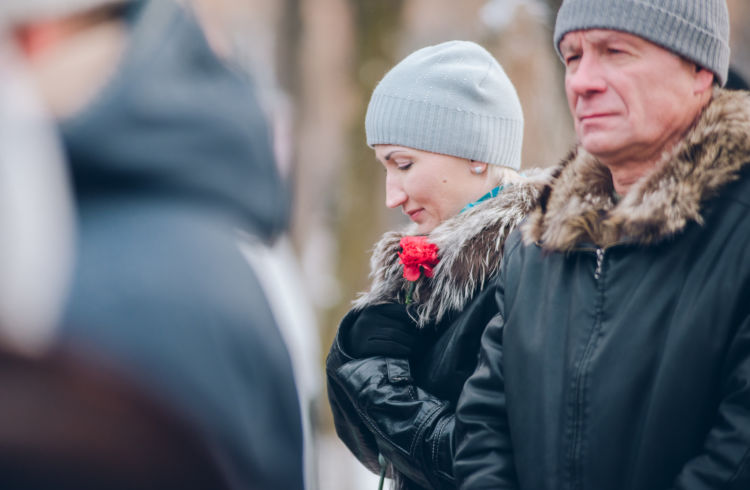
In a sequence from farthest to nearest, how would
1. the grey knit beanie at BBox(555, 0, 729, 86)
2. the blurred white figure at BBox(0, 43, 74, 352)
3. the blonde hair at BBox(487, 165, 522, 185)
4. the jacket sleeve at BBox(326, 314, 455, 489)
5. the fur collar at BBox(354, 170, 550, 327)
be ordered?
the blonde hair at BBox(487, 165, 522, 185)
the fur collar at BBox(354, 170, 550, 327)
the jacket sleeve at BBox(326, 314, 455, 489)
the grey knit beanie at BBox(555, 0, 729, 86)
the blurred white figure at BBox(0, 43, 74, 352)

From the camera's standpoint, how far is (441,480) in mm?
1951

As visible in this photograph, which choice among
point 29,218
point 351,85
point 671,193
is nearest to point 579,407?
point 671,193

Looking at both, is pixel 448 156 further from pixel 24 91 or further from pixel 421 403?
pixel 24 91

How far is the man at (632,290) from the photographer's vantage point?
5.00ft

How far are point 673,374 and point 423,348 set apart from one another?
0.78 meters

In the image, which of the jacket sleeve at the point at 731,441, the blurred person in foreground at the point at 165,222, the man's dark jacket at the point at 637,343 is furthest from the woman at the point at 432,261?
the blurred person in foreground at the point at 165,222

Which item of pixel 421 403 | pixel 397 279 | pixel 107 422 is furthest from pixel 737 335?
pixel 107 422

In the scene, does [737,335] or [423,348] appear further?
[423,348]

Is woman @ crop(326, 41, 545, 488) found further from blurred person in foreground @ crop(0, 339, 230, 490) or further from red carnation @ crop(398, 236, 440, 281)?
blurred person in foreground @ crop(0, 339, 230, 490)

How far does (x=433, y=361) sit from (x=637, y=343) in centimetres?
65

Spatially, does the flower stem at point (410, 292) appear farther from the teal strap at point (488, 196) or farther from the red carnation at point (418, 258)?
the teal strap at point (488, 196)

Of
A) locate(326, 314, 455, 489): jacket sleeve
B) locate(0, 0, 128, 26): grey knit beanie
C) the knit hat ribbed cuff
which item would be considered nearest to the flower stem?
locate(326, 314, 455, 489): jacket sleeve

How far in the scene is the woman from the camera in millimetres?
2035

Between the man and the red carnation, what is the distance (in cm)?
31
